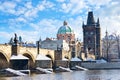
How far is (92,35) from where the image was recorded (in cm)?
11969

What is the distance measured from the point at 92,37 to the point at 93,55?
773cm

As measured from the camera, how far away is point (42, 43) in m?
121

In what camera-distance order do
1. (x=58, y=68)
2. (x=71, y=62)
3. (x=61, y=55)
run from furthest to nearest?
(x=71, y=62)
(x=61, y=55)
(x=58, y=68)

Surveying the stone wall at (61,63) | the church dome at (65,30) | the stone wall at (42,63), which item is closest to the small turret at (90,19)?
the church dome at (65,30)

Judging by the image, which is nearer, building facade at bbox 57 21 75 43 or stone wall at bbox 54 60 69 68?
stone wall at bbox 54 60 69 68

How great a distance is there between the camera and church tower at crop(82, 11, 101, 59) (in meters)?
119

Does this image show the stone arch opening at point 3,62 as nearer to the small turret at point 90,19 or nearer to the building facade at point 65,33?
the small turret at point 90,19

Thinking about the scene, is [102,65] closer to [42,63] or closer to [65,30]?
[42,63]

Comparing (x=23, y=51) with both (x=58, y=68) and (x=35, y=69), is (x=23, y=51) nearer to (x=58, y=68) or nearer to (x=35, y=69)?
(x=35, y=69)

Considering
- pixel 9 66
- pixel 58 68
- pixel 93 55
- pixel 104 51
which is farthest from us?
pixel 104 51

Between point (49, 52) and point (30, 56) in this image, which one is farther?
point (49, 52)

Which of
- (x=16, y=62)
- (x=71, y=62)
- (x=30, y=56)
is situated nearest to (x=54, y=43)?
(x=71, y=62)

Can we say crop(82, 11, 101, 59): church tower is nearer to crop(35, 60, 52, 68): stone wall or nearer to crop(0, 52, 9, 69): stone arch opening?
crop(35, 60, 52, 68): stone wall

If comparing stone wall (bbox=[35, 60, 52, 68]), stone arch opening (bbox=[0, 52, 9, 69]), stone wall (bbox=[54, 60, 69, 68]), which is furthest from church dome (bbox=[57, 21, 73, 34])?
stone arch opening (bbox=[0, 52, 9, 69])
